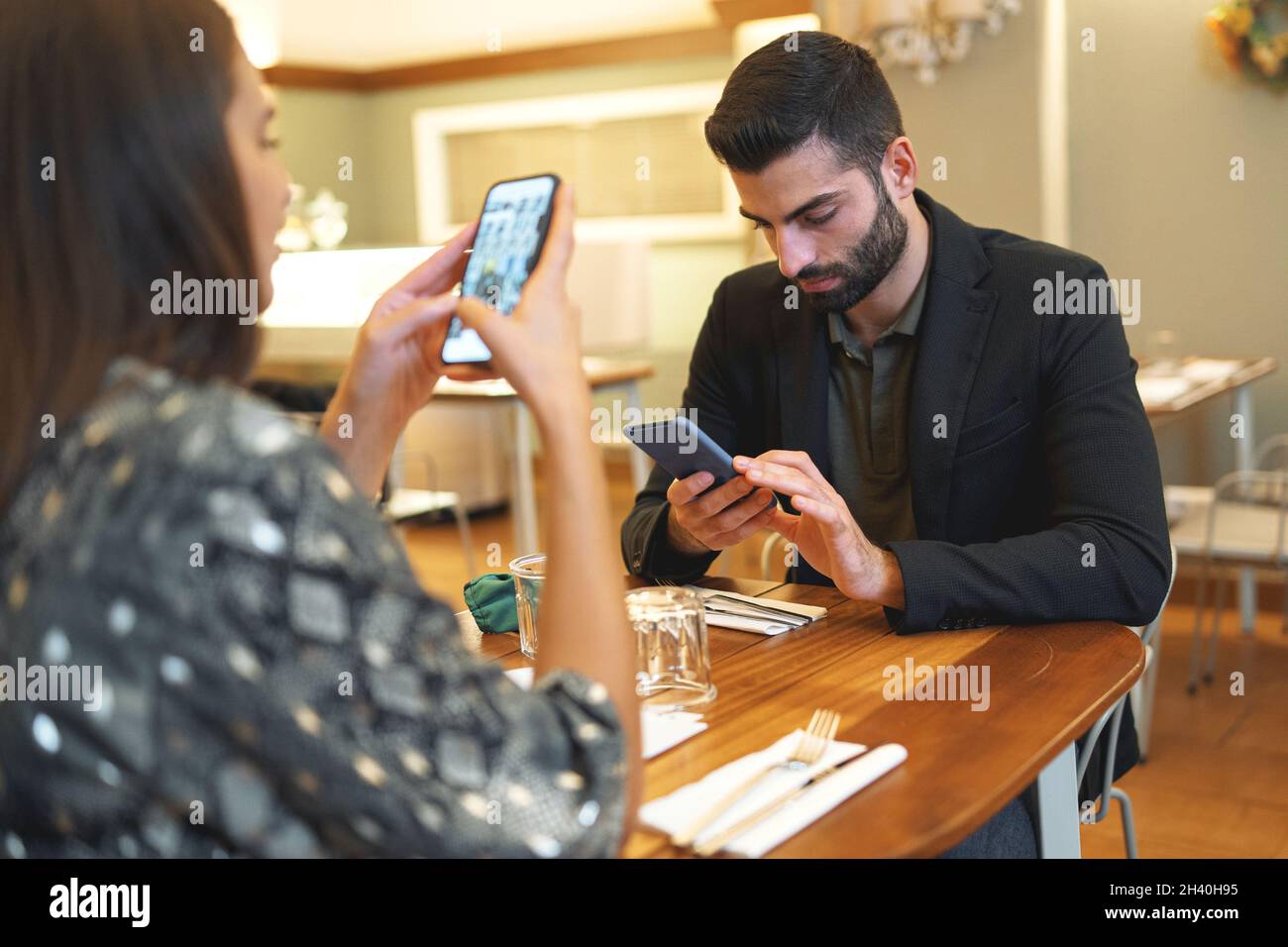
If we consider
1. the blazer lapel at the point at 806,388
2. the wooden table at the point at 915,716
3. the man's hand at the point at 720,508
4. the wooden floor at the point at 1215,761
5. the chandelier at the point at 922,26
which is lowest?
the wooden floor at the point at 1215,761

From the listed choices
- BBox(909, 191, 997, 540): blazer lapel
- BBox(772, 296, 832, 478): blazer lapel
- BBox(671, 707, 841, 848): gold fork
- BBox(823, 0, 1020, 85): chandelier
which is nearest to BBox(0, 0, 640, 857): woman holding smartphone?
BBox(671, 707, 841, 848): gold fork

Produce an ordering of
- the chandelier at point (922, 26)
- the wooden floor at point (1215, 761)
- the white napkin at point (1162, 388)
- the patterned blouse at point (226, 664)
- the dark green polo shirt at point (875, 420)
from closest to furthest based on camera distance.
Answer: the patterned blouse at point (226, 664)
the dark green polo shirt at point (875, 420)
the wooden floor at point (1215, 761)
the white napkin at point (1162, 388)
the chandelier at point (922, 26)

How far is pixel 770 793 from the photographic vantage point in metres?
1.02

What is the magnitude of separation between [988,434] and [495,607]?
706 millimetres

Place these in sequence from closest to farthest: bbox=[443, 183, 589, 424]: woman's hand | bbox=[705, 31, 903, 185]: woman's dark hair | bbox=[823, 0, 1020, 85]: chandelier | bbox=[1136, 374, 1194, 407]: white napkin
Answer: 1. bbox=[443, 183, 589, 424]: woman's hand
2. bbox=[705, 31, 903, 185]: woman's dark hair
3. bbox=[1136, 374, 1194, 407]: white napkin
4. bbox=[823, 0, 1020, 85]: chandelier

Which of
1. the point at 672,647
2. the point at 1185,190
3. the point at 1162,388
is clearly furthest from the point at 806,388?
the point at 1185,190

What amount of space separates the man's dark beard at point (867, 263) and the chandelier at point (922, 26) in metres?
2.86

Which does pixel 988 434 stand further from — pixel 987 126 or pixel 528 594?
pixel 987 126

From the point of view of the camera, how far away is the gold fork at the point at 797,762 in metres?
0.97

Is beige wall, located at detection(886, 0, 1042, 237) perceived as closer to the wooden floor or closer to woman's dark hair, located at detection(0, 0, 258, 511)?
the wooden floor

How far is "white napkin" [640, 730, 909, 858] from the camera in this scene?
966 mm

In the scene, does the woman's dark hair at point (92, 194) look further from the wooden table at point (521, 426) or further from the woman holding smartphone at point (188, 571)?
the wooden table at point (521, 426)

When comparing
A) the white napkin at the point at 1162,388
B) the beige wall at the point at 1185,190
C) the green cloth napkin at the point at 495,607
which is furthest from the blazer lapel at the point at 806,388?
the beige wall at the point at 1185,190

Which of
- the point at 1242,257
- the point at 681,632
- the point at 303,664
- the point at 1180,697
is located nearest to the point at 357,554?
the point at 303,664
